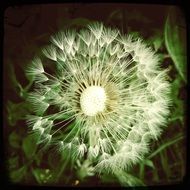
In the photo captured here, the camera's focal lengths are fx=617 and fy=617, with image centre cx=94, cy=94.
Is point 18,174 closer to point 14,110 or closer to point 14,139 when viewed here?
point 14,139

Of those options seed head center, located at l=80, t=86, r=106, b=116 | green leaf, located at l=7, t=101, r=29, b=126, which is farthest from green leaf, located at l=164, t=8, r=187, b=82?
green leaf, located at l=7, t=101, r=29, b=126

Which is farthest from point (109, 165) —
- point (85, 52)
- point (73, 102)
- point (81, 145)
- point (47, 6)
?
point (47, 6)

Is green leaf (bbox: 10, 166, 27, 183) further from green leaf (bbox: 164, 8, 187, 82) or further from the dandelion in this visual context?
green leaf (bbox: 164, 8, 187, 82)

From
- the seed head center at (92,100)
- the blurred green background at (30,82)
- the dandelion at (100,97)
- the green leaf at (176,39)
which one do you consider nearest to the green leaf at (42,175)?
the blurred green background at (30,82)

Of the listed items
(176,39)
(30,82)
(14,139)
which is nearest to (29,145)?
(14,139)

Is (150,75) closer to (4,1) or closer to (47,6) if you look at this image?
(47,6)

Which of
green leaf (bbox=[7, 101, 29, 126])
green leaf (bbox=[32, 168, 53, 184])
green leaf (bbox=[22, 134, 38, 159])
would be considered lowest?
green leaf (bbox=[32, 168, 53, 184])
